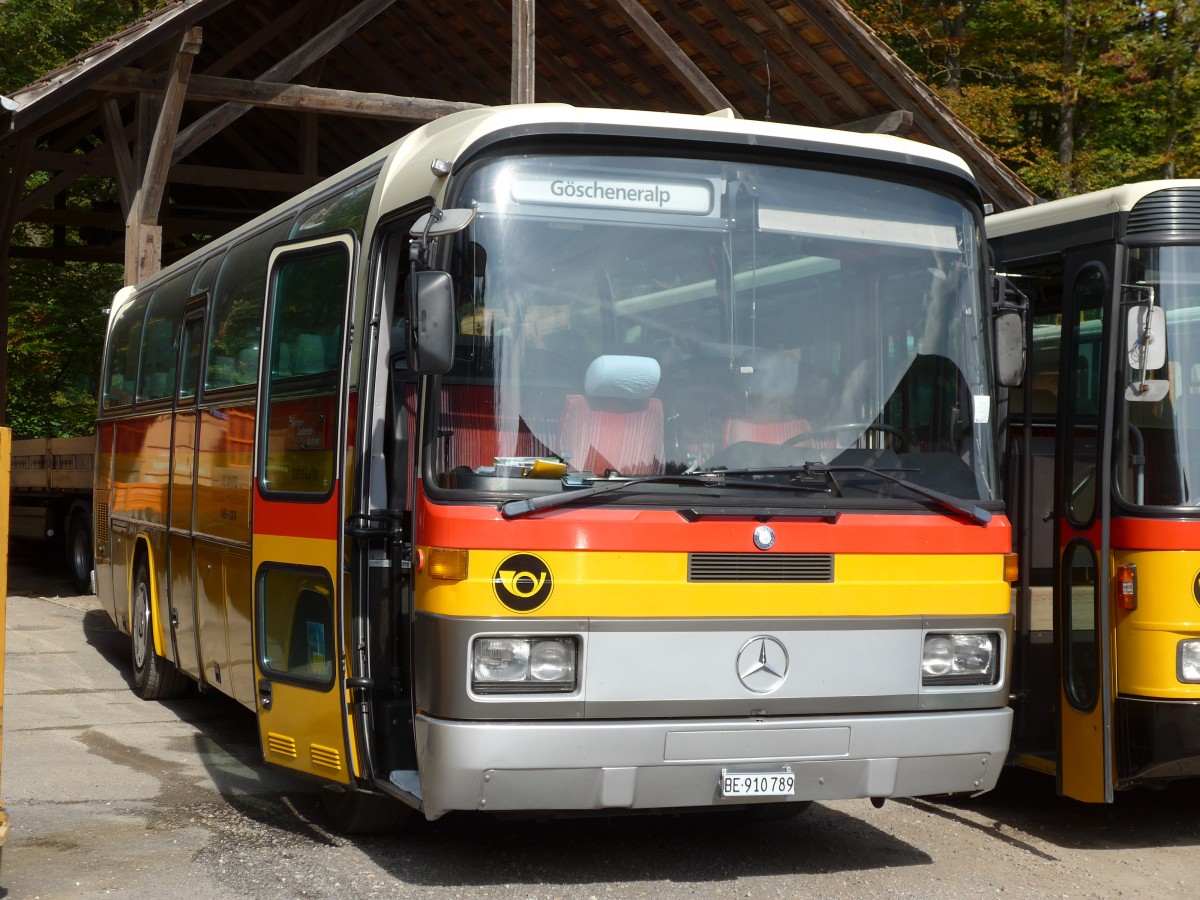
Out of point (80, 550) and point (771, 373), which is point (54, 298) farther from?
point (771, 373)

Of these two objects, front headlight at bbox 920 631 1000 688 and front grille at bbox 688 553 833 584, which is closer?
front grille at bbox 688 553 833 584

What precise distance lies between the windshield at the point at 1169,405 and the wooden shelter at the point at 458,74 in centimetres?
784

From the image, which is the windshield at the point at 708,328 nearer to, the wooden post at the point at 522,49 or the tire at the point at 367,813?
the tire at the point at 367,813

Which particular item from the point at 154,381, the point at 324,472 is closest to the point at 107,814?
the point at 324,472

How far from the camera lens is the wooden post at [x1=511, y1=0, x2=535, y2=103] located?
13.3m

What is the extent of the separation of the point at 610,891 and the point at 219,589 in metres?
3.21

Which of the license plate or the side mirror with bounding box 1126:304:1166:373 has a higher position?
the side mirror with bounding box 1126:304:1166:373

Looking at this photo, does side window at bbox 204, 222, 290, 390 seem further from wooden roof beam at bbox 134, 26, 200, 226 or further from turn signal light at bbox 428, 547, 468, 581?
wooden roof beam at bbox 134, 26, 200, 226

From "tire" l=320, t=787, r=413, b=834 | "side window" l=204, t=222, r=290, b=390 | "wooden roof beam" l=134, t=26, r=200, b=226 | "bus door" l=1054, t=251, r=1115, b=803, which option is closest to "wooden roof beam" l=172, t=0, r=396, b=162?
"wooden roof beam" l=134, t=26, r=200, b=226

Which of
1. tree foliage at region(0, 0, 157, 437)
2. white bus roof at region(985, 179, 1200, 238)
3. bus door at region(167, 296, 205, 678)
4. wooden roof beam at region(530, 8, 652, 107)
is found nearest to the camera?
white bus roof at region(985, 179, 1200, 238)

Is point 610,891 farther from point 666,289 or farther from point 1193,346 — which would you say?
point 1193,346

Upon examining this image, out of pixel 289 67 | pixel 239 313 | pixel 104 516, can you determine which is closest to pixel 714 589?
pixel 239 313

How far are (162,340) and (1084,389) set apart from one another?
6.10 m

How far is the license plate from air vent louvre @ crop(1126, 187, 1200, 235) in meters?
2.88
